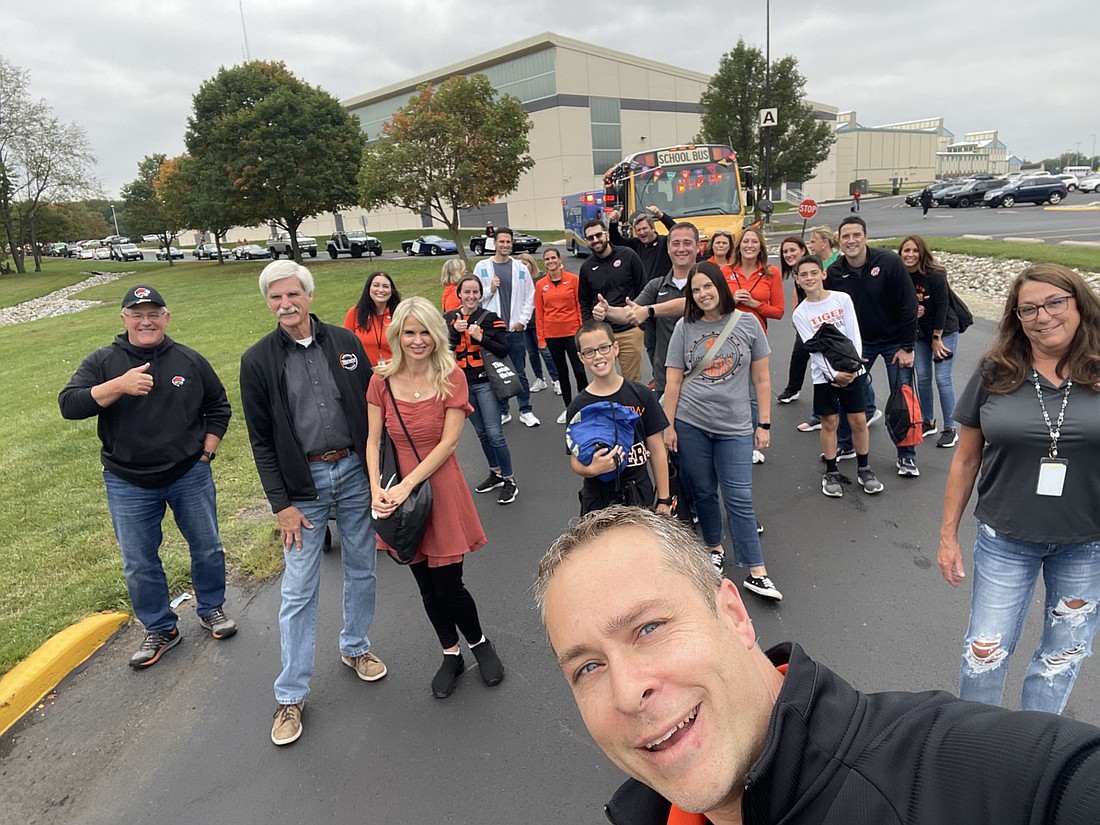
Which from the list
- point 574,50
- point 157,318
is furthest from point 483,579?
point 574,50

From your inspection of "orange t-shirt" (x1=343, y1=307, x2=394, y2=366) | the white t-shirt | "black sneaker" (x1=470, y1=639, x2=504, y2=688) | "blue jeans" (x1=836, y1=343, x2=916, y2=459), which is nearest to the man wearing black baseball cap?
"black sneaker" (x1=470, y1=639, x2=504, y2=688)

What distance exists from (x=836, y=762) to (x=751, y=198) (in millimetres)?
17120

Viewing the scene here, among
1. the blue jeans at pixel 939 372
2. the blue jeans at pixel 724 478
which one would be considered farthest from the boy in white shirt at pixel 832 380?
the blue jeans at pixel 724 478

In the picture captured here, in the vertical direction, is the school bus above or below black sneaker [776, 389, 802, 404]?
above

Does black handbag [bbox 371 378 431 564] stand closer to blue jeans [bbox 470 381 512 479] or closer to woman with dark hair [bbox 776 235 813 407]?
blue jeans [bbox 470 381 512 479]

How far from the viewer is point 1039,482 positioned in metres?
2.25

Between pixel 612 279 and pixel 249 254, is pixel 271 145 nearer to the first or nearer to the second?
pixel 249 254

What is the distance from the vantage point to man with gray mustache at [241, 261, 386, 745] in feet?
9.86

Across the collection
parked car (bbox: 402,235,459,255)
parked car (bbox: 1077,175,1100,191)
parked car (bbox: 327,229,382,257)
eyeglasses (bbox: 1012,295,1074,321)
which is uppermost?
parked car (bbox: 1077,175,1100,191)

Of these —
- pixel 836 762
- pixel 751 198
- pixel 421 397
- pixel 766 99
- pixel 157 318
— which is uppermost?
pixel 766 99

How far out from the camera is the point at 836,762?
1067 millimetres

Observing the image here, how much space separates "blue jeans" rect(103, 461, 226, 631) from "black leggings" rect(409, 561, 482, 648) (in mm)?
1496

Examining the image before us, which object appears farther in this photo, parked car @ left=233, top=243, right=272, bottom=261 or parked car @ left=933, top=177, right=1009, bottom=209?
parked car @ left=233, top=243, right=272, bottom=261

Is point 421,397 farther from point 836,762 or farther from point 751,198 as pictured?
point 751,198
